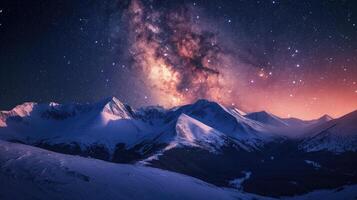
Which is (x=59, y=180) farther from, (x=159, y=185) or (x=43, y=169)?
(x=159, y=185)

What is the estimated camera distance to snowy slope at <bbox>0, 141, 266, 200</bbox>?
2928 centimetres

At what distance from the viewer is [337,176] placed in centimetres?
18400

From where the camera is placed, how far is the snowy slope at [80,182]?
29281 millimetres

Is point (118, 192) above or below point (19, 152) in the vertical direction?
below

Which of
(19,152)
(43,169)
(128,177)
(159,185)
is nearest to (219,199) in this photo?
(159,185)

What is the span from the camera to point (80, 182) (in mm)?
33062

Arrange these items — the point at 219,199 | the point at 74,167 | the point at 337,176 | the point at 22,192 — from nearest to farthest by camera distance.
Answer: the point at 22,192 → the point at 74,167 → the point at 219,199 → the point at 337,176

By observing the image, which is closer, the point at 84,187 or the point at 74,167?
the point at 84,187

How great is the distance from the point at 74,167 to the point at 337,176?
178690mm

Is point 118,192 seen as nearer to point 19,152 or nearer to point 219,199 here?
point 219,199

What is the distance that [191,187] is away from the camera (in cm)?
4338

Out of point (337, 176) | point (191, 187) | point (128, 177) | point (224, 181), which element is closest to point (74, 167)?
point (128, 177)

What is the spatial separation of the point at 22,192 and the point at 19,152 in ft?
54.5

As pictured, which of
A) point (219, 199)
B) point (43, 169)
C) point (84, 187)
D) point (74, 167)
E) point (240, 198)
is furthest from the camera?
point (240, 198)
